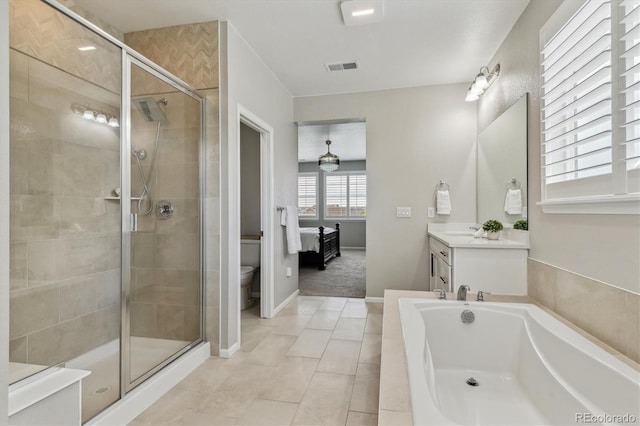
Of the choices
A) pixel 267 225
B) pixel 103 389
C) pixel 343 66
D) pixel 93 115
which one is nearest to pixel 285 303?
pixel 267 225

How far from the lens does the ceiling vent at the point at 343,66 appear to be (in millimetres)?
3198

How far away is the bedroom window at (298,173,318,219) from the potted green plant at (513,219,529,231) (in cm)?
671

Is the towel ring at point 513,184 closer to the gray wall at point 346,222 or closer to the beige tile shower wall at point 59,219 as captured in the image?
the beige tile shower wall at point 59,219

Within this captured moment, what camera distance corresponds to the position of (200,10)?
7.68 feet

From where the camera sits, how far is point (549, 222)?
1.95 m

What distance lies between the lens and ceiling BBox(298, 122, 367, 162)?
18.4 ft

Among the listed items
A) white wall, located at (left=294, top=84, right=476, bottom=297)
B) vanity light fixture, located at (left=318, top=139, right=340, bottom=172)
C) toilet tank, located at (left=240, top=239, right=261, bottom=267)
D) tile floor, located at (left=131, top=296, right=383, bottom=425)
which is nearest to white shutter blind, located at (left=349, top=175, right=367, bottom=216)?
vanity light fixture, located at (left=318, top=139, right=340, bottom=172)

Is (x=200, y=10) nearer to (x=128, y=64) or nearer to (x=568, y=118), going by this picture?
(x=128, y=64)

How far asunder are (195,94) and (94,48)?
0.66 m

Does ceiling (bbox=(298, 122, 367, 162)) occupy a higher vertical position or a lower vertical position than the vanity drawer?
higher

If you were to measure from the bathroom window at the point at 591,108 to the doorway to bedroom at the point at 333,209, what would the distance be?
7.79 ft

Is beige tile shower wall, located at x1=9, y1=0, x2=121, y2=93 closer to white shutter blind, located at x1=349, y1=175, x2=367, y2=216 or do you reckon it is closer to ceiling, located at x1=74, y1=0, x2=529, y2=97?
ceiling, located at x1=74, y1=0, x2=529, y2=97

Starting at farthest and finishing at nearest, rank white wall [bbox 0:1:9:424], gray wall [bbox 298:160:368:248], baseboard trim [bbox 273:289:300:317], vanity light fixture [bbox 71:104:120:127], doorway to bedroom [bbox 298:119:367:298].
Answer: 1. gray wall [bbox 298:160:368:248]
2. doorway to bedroom [bbox 298:119:367:298]
3. baseboard trim [bbox 273:289:300:317]
4. vanity light fixture [bbox 71:104:120:127]
5. white wall [bbox 0:1:9:424]

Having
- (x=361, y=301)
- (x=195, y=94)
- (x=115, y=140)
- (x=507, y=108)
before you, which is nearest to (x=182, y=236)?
(x=115, y=140)
